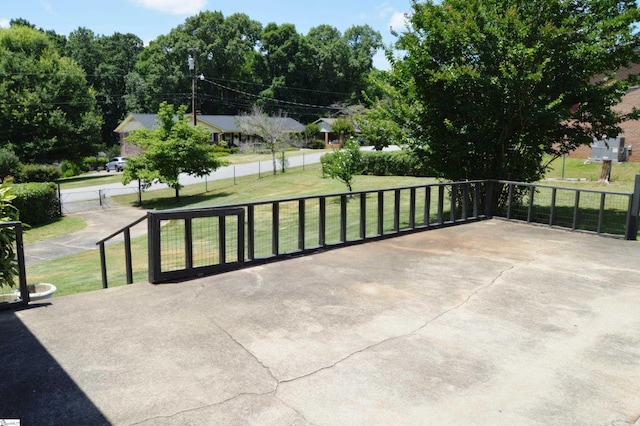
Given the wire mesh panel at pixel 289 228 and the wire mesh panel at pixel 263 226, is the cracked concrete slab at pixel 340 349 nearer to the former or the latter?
the wire mesh panel at pixel 289 228

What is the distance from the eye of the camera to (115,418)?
10.4 ft

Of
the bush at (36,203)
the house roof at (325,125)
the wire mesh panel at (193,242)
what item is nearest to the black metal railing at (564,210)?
the wire mesh panel at (193,242)

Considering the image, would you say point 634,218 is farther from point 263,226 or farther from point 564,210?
point 263,226

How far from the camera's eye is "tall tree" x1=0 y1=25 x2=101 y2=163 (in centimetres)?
3609

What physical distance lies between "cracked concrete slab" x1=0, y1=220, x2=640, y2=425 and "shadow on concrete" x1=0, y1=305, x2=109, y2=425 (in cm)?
2

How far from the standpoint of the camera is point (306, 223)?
8.16 m

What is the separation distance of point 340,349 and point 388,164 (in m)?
22.4

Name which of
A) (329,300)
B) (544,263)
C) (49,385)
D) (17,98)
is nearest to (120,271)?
(329,300)

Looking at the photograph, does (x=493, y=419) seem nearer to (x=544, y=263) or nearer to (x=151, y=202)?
(x=544, y=263)

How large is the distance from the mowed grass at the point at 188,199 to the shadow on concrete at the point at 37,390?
4.37 meters

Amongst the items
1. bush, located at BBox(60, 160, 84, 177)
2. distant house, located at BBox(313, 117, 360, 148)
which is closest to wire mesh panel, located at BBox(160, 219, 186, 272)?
bush, located at BBox(60, 160, 84, 177)

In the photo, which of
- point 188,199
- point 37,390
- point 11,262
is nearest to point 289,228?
point 11,262

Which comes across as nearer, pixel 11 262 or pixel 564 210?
pixel 11 262

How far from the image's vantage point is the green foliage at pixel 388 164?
2528cm
